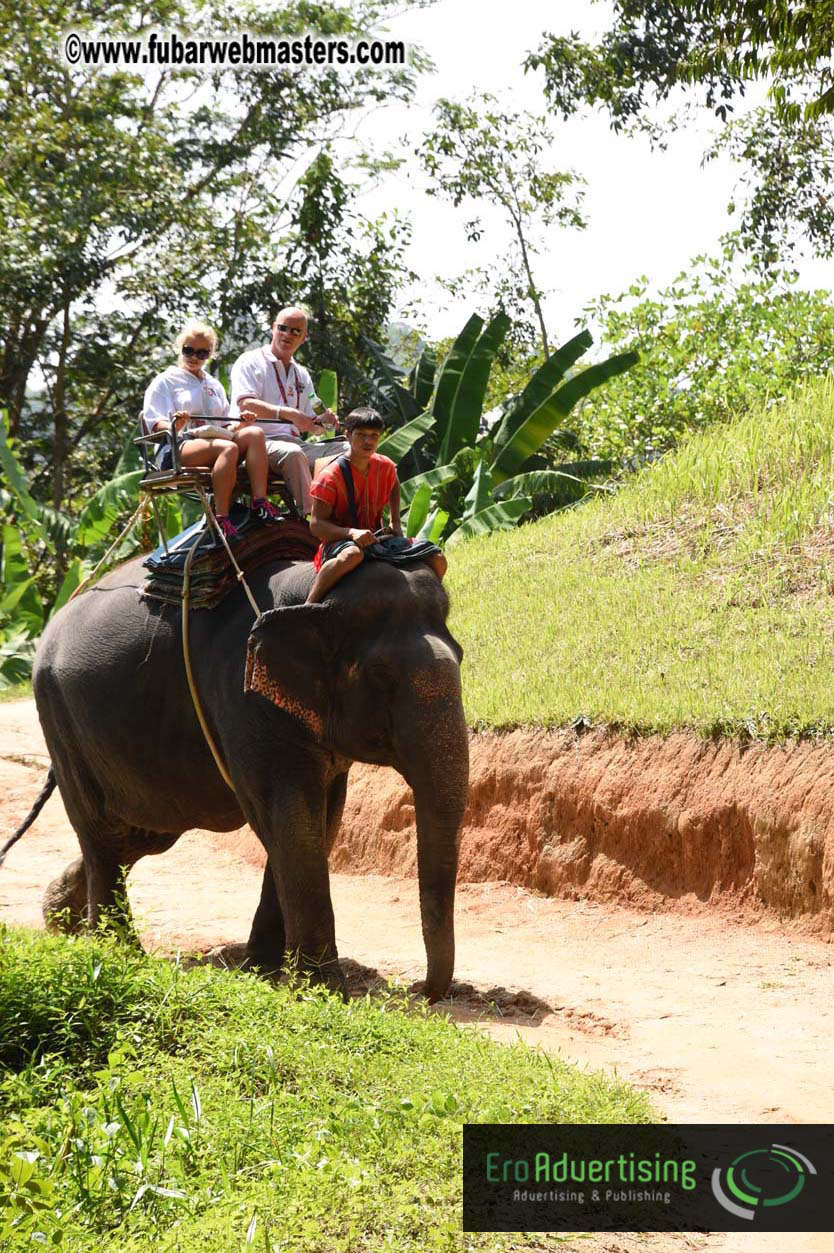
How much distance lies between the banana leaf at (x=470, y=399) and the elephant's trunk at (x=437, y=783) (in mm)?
11815

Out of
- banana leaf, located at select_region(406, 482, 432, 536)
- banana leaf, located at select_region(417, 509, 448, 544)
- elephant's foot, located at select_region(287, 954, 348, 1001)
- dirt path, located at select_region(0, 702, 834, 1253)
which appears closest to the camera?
dirt path, located at select_region(0, 702, 834, 1253)

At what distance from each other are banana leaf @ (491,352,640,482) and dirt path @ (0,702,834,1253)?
7322 millimetres

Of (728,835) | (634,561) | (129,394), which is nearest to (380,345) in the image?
(129,394)

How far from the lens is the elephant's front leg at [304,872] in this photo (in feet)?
21.1

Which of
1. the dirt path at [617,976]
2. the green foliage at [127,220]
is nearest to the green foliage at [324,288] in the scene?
the green foliage at [127,220]

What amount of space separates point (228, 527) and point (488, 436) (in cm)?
1118

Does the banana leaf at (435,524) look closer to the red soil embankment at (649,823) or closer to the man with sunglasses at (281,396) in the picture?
the red soil embankment at (649,823)

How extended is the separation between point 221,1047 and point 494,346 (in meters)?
13.4

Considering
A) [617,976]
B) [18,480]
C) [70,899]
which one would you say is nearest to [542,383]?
[18,480]

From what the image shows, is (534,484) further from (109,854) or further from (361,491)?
(361,491)

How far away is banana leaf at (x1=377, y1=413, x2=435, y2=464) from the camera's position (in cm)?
1661

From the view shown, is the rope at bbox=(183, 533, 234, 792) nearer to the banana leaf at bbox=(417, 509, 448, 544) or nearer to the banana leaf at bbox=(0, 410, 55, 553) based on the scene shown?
the banana leaf at bbox=(417, 509, 448, 544)

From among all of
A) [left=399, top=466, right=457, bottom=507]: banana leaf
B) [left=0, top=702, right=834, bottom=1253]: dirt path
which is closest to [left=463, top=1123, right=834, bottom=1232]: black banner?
[left=0, top=702, right=834, bottom=1253]: dirt path

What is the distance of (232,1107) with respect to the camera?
4461mm
